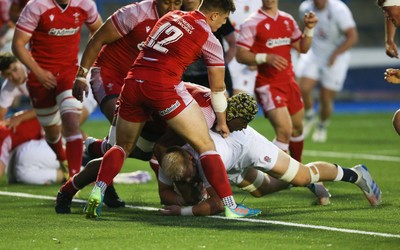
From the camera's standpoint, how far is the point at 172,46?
8.50m

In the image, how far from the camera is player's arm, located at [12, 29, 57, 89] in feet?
35.1

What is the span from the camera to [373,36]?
27.0m

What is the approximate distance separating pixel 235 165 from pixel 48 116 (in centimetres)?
312

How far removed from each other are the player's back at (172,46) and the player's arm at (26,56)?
2.36 m

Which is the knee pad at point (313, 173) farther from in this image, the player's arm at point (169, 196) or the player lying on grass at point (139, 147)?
the player's arm at point (169, 196)

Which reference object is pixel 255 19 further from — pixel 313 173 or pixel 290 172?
pixel 290 172

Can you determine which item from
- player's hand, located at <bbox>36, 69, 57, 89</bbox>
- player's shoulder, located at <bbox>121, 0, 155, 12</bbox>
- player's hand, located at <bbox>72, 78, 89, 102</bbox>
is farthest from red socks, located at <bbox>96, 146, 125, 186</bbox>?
player's hand, located at <bbox>36, 69, 57, 89</bbox>

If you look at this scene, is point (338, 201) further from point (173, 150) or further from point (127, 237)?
point (127, 237)

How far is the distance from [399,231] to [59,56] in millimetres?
4623

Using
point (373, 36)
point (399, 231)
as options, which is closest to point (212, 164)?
point (399, 231)

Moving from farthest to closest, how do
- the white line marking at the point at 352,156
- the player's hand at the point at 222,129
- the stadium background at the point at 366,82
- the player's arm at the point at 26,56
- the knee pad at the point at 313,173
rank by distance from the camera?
the stadium background at the point at 366,82, the white line marking at the point at 352,156, the player's arm at the point at 26,56, the knee pad at the point at 313,173, the player's hand at the point at 222,129

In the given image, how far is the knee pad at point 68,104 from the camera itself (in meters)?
10.8

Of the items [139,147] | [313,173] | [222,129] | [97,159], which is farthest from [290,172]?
[97,159]

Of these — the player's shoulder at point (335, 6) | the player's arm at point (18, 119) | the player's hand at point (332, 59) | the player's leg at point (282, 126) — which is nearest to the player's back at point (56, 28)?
the player's arm at point (18, 119)
